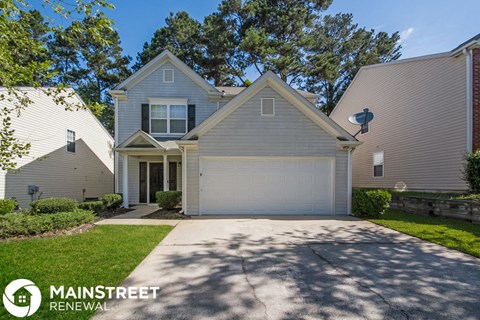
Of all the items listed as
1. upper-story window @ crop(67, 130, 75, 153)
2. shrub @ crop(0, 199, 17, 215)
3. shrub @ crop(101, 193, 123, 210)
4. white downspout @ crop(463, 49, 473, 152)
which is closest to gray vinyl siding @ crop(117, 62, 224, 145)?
shrub @ crop(101, 193, 123, 210)

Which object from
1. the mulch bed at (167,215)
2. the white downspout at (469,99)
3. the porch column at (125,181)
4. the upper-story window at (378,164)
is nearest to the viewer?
the mulch bed at (167,215)

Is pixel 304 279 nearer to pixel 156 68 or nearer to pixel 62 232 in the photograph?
pixel 62 232

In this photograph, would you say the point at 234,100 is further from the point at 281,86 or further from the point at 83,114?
the point at 83,114

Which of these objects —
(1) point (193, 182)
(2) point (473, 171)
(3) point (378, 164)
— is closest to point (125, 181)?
(1) point (193, 182)

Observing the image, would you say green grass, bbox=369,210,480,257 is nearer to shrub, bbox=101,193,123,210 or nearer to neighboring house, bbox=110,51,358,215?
neighboring house, bbox=110,51,358,215

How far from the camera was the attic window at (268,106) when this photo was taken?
9.62 metres

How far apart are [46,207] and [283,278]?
773cm

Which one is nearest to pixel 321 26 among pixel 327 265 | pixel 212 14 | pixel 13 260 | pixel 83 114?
pixel 212 14

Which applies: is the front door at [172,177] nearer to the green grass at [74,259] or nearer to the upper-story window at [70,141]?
the upper-story window at [70,141]

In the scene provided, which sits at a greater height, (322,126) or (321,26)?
(321,26)

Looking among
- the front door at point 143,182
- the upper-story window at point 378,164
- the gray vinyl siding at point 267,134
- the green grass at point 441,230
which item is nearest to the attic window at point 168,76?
the front door at point 143,182

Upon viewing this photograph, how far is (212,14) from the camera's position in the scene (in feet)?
76.2

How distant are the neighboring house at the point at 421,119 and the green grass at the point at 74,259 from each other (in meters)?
12.3

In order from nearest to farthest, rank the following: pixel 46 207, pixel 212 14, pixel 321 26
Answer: pixel 46 207 < pixel 212 14 < pixel 321 26
